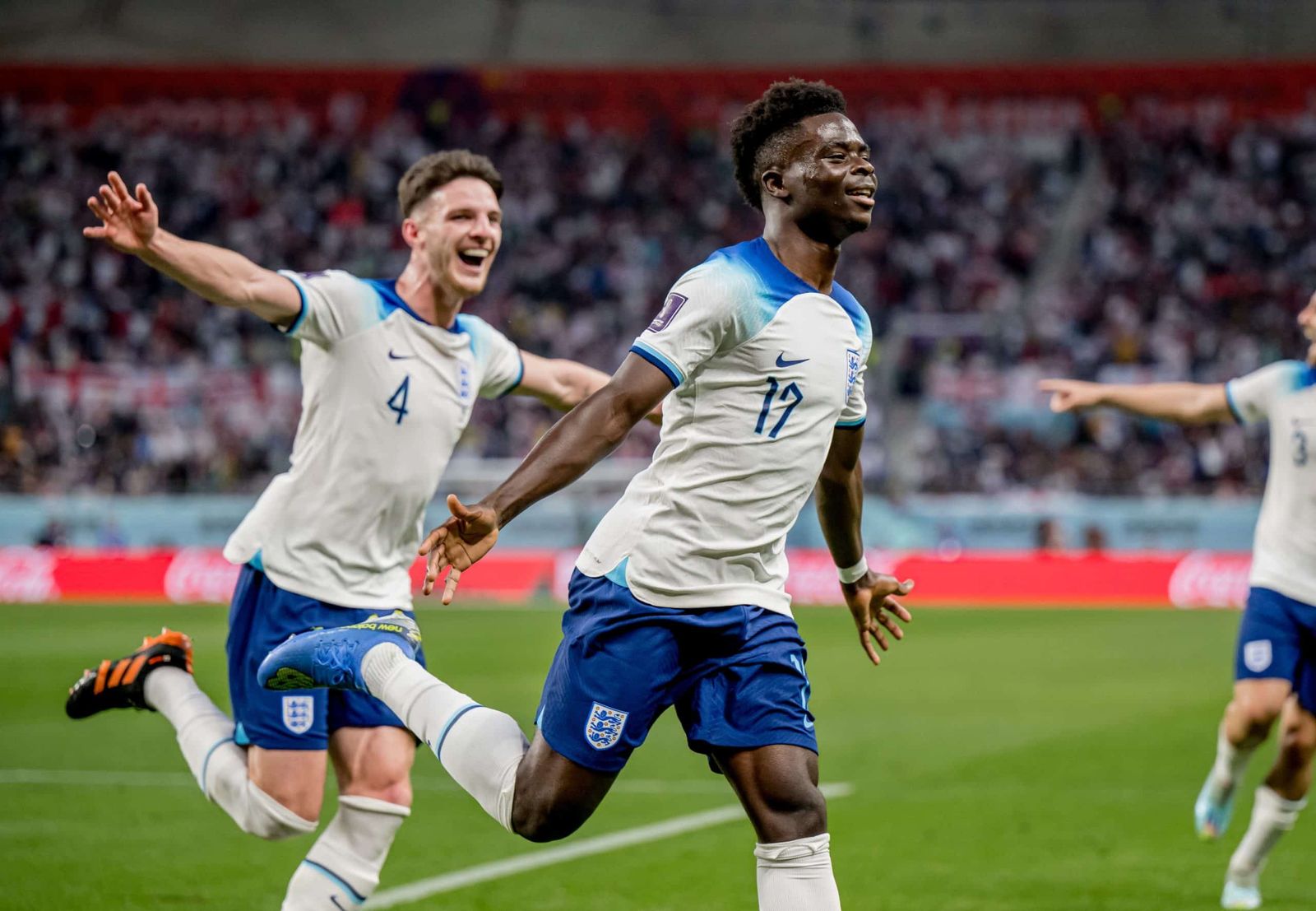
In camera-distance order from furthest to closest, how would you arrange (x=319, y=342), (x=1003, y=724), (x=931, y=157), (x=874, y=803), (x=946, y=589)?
1. (x=931, y=157)
2. (x=946, y=589)
3. (x=1003, y=724)
4. (x=874, y=803)
5. (x=319, y=342)

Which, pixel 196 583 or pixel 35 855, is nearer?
pixel 35 855

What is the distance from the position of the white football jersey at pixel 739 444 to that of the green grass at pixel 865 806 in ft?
8.97

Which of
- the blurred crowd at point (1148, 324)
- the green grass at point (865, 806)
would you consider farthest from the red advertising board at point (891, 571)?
the green grass at point (865, 806)

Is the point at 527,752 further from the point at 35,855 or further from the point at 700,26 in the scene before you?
the point at 700,26

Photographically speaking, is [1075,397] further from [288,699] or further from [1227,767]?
[288,699]

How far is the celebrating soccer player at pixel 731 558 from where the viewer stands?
4.62 metres

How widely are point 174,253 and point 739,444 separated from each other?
1.94 metres

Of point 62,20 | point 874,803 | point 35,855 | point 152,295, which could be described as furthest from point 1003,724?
point 62,20

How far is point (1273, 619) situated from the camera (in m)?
7.34

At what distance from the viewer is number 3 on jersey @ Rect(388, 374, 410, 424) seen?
234 inches

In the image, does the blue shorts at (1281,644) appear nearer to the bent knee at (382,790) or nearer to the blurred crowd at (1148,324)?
the bent knee at (382,790)

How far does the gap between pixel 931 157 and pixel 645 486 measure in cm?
3125

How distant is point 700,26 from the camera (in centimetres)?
3641

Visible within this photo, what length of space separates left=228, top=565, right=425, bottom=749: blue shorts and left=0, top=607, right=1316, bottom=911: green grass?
56.5 inches
